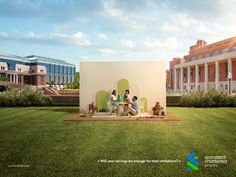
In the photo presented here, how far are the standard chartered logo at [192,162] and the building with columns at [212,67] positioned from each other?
87.8 feet

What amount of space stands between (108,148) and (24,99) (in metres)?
14.9

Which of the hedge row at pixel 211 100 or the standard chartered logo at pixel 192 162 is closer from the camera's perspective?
the standard chartered logo at pixel 192 162

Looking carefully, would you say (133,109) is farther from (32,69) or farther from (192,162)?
(32,69)

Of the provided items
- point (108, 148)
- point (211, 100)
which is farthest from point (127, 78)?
point (108, 148)

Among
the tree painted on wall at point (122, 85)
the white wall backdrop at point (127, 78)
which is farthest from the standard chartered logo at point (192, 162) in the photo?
the tree painted on wall at point (122, 85)

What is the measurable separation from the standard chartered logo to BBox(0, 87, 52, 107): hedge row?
51.1ft

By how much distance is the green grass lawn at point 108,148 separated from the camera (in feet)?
14.8

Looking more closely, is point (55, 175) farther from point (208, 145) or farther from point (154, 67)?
point (154, 67)

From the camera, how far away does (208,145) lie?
6297mm

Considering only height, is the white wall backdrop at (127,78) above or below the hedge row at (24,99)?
above

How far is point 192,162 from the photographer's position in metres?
5.07

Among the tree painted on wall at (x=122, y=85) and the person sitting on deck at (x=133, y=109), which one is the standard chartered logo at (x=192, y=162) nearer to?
the person sitting on deck at (x=133, y=109)

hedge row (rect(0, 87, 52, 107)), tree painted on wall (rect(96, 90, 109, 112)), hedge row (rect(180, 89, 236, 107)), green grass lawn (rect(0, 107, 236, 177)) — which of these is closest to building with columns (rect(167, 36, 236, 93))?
hedge row (rect(180, 89, 236, 107))

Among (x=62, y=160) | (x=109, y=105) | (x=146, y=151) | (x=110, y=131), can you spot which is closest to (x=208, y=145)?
(x=146, y=151)
